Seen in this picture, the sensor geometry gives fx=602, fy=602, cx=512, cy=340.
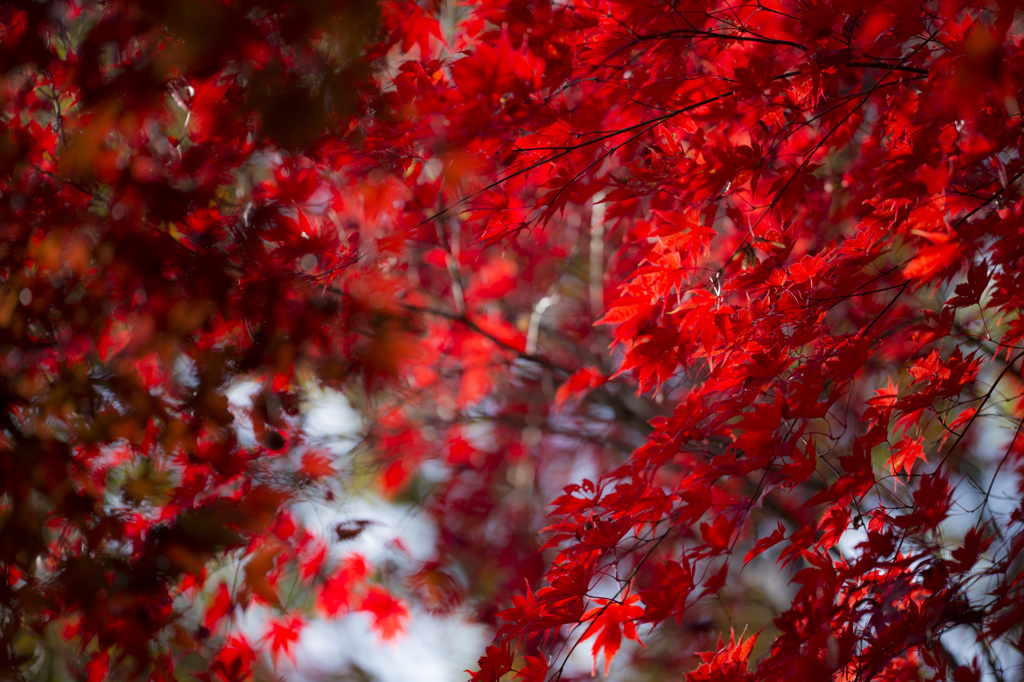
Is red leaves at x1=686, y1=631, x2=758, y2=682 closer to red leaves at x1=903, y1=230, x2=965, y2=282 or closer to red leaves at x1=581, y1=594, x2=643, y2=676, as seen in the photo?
red leaves at x1=581, y1=594, x2=643, y2=676

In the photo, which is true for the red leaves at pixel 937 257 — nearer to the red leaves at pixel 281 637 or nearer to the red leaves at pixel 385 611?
the red leaves at pixel 281 637

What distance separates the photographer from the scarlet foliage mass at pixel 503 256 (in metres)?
1.55

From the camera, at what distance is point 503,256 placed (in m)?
1.88

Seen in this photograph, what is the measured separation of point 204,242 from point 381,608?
285 cm

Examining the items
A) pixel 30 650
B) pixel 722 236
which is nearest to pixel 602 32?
pixel 722 236

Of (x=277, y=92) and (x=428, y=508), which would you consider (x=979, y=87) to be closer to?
(x=277, y=92)

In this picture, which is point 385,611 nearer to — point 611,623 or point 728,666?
point 611,623

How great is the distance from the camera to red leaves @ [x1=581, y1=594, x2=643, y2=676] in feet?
5.27

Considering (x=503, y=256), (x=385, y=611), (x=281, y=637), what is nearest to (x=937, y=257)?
(x=503, y=256)

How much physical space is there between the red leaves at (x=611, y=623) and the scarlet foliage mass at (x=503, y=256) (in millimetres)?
13

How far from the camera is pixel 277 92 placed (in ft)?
6.39

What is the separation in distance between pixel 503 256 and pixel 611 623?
1107mm

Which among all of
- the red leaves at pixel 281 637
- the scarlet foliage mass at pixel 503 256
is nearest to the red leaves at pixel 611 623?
the scarlet foliage mass at pixel 503 256

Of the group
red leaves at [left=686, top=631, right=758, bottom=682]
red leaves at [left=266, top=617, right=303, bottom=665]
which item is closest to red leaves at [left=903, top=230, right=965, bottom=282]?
red leaves at [left=686, top=631, right=758, bottom=682]
